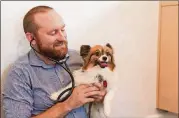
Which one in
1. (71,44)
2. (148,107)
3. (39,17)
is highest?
(39,17)

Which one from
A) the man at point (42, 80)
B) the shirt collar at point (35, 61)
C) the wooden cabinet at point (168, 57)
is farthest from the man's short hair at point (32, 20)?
the wooden cabinet at point (168, 57)

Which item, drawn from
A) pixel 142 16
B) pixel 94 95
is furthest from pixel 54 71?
pixel 142 16

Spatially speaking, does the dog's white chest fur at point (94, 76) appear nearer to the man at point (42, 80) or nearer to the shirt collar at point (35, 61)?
the man at point (42, 80)

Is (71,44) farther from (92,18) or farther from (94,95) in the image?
(94,95)

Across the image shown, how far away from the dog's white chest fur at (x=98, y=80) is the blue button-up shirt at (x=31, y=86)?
5 centimetres

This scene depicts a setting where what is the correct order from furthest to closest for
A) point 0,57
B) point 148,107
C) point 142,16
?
point 148,107
point 142,16
point 0,57

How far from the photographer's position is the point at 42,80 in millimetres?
1383

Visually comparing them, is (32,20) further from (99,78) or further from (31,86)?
(99,78)

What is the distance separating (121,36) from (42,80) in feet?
2.04

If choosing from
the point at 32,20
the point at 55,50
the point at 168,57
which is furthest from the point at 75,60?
the point at 168,57

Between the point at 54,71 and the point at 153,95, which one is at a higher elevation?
the point at 54,71

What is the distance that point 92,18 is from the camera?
1.70m

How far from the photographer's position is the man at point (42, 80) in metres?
1.30

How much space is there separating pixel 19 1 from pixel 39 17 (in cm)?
23
